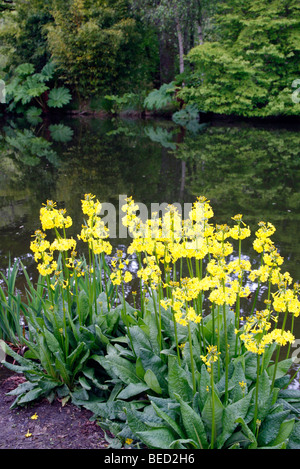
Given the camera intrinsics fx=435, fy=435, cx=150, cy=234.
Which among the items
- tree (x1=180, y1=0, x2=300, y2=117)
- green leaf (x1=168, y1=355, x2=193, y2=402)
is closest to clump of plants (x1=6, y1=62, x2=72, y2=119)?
tree (x1=180, y1=0, x2=300, y2=117)

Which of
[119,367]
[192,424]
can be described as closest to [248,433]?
[192,424]

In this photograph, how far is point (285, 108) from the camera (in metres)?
14.1

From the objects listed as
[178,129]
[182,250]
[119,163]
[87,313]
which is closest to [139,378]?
[87,313]

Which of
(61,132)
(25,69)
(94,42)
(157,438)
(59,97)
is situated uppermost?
(94,42)

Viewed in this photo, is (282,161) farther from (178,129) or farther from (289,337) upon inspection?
(289,337)

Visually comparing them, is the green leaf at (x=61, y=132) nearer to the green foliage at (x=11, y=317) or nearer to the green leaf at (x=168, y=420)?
the green foliage at (x=11, y=317)

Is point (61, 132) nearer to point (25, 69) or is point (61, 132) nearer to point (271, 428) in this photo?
point (25, 69)

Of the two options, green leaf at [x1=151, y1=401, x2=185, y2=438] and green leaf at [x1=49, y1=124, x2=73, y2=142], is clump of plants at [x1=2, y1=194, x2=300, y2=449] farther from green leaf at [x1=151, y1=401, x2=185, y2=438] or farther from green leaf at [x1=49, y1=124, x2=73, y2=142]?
green leaf at [x1=49, y1=124, x2=73, y2=142]

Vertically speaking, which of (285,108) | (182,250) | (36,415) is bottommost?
(36,415)

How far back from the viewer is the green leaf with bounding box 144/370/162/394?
79.8 inches

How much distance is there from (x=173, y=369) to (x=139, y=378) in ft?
1.02

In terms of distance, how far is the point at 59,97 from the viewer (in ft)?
63.9

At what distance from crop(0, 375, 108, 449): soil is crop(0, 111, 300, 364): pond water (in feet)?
6.27

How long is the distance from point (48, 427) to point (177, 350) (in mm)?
745
